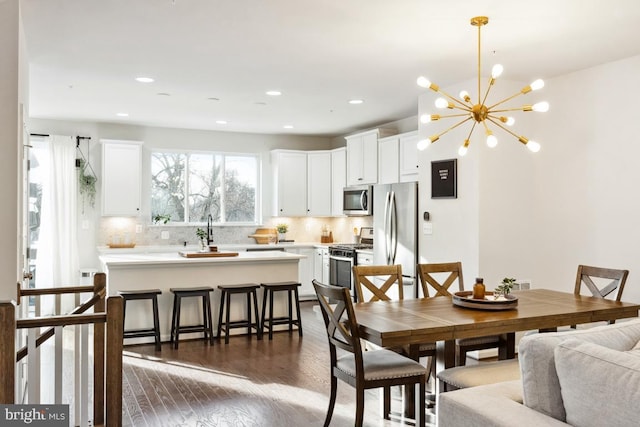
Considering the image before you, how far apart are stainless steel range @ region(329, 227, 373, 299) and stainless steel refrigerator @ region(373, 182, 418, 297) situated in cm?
86

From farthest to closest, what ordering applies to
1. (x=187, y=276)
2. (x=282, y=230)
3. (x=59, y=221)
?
(x=282, y=230) → (x=59, y=221) → (x=187, y=276)

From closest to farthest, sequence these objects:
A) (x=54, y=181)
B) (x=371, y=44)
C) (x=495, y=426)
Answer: (x=495, y=426) → (x=371, y=44) → (x=54, y=181)

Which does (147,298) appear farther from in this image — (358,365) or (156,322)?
(358,365)

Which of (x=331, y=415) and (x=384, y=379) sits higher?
(x=384, y=379)

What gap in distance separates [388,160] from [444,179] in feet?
5.53

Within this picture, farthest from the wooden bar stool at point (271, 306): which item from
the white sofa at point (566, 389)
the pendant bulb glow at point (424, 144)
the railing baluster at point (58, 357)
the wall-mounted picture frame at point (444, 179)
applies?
the white sofa at point (566, 389)

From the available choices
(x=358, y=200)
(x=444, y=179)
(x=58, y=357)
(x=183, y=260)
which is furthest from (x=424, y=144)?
(x=358, y=200)

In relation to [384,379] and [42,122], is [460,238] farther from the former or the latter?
[42,122]

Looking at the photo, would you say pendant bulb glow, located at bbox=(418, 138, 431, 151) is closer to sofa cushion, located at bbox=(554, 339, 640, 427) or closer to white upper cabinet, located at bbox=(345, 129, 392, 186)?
sofa cushion, located at bbox=(554, 339, 640, 427)

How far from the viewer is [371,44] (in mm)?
4156

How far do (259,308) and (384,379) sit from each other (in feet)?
11.2

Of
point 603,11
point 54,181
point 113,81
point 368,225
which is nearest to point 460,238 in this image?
point 603,11

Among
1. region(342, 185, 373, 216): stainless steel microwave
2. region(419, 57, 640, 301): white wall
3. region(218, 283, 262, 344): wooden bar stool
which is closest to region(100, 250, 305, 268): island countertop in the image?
region(218, 283, 262, 344): wooden bar stool

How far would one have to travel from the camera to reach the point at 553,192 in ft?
17.3
